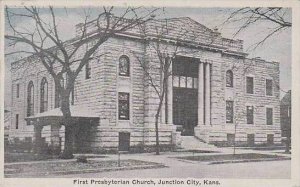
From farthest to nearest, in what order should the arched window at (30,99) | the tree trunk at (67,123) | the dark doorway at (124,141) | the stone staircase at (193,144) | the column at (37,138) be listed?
1. the stone staircase at (193,144)
2. the dark doorway at (124,141)
3. the arched window at (30,99)
4. the tree trunk at (67,123)
5. the column at (37,138)

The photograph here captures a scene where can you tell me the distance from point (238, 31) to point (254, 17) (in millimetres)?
358

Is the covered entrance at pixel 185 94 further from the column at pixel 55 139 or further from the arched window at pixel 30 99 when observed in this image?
the arched window at pixel 30 99

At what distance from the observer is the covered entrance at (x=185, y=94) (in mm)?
10656

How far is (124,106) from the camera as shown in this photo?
33.4 feet

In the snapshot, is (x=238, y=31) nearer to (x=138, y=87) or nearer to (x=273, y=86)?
(x=273, y=86)

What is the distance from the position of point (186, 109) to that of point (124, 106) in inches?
57.9

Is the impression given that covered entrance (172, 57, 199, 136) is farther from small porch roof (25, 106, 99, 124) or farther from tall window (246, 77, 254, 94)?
small porch roof (25, 106, 99, 124)

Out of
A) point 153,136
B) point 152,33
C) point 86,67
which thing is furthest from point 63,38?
point 153,136

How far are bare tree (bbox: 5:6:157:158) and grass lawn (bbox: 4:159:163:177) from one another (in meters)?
0.54

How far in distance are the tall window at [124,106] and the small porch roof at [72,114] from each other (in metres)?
0.81

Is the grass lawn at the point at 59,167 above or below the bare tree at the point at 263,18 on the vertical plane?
below

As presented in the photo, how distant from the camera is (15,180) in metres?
7.72

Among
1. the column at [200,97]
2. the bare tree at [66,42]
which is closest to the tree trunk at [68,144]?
the bare tree at [66,42]

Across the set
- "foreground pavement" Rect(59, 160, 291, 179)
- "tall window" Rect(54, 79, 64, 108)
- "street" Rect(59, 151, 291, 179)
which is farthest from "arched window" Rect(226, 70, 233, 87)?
"tall window" Rect(54, 79, 64, 108)
